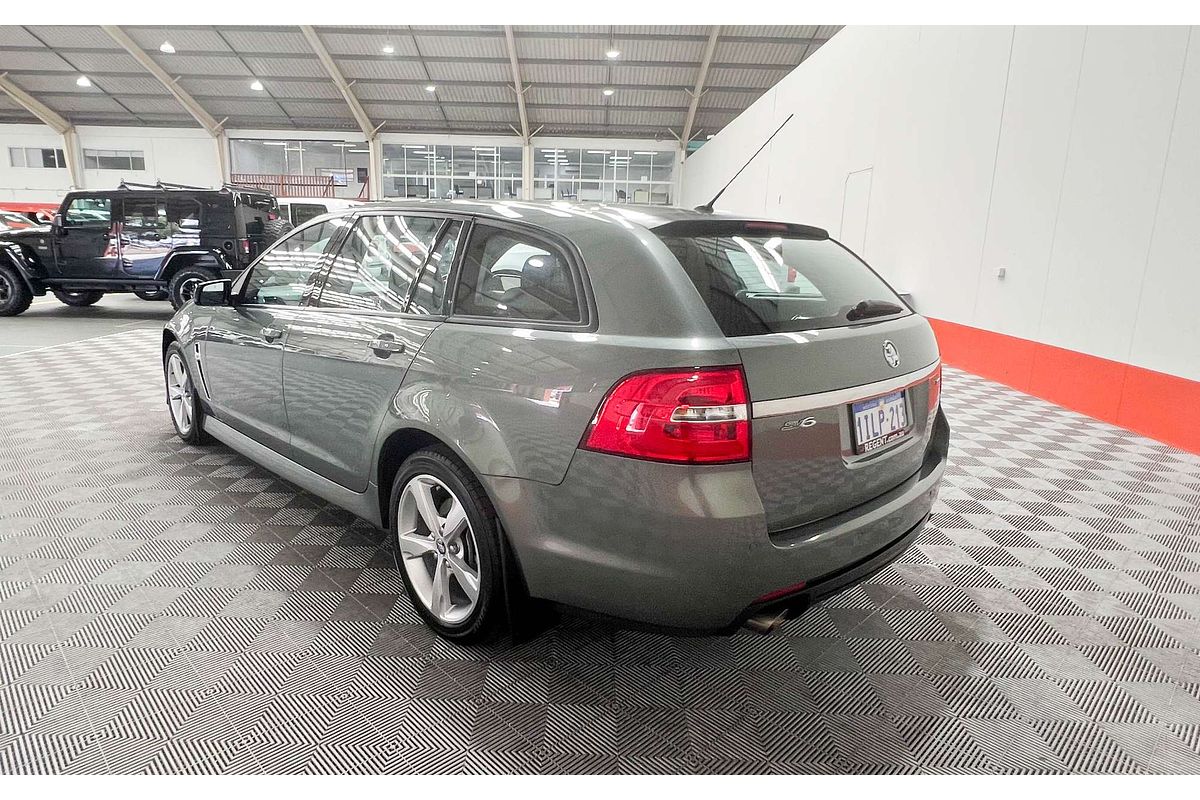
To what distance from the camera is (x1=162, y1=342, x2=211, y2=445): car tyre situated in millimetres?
3846

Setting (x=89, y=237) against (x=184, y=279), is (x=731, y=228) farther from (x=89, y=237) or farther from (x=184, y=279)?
(x=89, y=237)

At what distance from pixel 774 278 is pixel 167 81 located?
83.8 ft

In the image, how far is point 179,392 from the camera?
4012 millimetres

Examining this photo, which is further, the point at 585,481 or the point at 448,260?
the point at 448,260

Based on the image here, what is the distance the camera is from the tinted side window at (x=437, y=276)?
2172 mm

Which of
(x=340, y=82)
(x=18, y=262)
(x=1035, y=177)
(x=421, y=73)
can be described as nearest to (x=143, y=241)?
(x=18, y=262)

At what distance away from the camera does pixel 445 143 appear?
24828mm

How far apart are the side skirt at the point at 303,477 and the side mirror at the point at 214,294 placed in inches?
24.8

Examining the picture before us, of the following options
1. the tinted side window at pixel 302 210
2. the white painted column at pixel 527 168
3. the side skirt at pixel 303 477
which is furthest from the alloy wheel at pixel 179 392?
the white painted column at pixel 527 168

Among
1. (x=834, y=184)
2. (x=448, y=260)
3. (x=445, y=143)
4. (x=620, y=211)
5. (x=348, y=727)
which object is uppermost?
(x=445, y=143)

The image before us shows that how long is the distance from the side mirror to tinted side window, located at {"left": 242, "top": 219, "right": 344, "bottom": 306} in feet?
0.31
